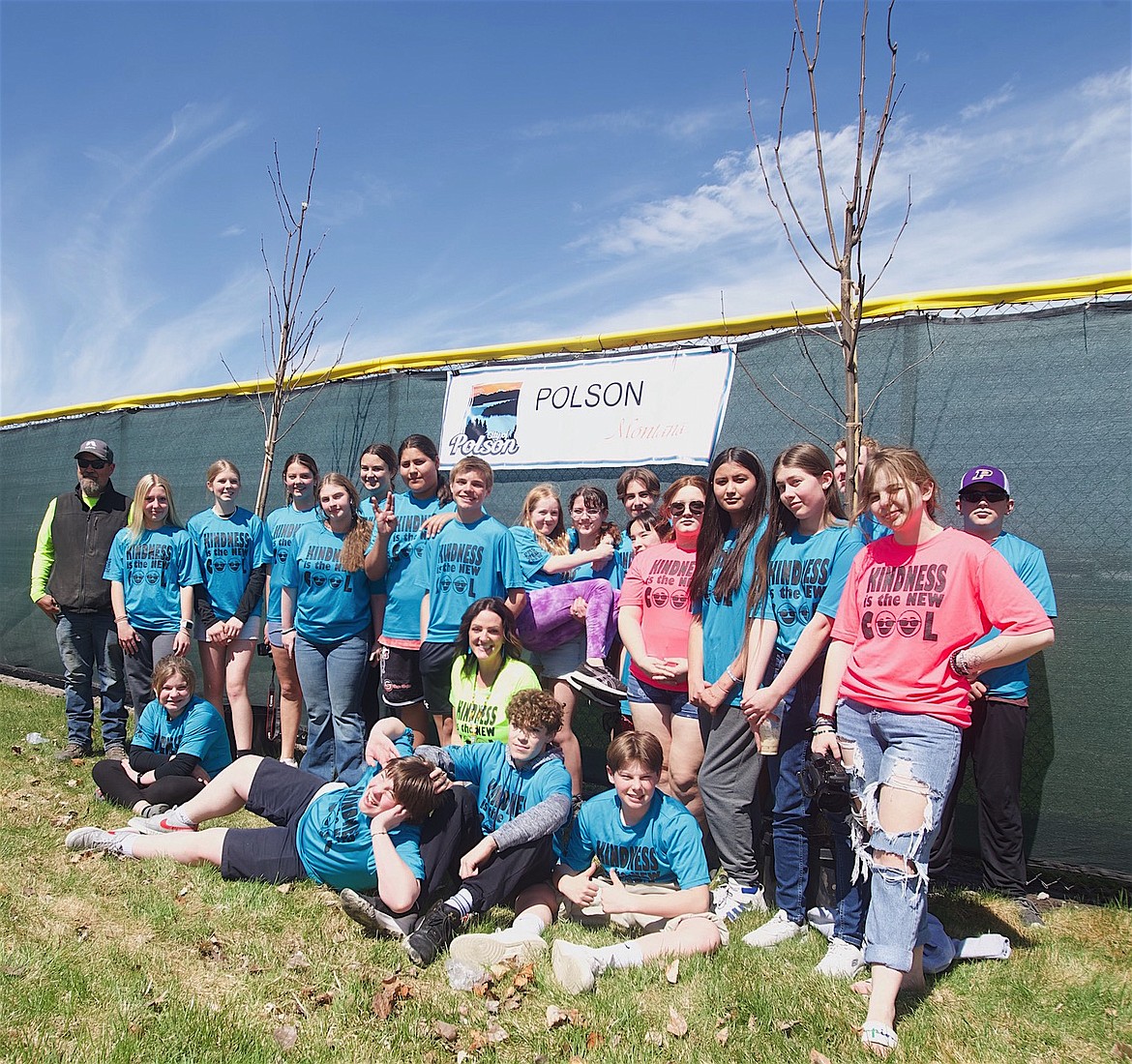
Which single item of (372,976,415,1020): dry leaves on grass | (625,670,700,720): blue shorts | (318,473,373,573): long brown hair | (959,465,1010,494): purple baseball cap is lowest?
Result: (372,976,415,1020): dry leaves on grass

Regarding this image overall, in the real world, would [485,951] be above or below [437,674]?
below

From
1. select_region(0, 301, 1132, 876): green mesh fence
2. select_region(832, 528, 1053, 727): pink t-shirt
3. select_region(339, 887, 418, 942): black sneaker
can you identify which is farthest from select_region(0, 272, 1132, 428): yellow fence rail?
select_region(339, 887, 418, 942): black sneaker

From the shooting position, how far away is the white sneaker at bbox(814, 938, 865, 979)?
3.21m

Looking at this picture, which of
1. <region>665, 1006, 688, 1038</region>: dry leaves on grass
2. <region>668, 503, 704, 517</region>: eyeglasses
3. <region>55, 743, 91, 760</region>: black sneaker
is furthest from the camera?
<region>55, 743, 91, 760</region>: black sneaker

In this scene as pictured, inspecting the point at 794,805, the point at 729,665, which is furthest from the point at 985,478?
the point at 794,805

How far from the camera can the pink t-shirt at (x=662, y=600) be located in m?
4.16

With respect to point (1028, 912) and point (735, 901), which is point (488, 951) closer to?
point (735, 901)

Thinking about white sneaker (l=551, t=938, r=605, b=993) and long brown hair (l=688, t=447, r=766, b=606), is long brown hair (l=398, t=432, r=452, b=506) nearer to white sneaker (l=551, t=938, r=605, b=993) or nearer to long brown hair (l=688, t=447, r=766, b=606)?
long brown hair (l=688, t=447, r=766, b=606)

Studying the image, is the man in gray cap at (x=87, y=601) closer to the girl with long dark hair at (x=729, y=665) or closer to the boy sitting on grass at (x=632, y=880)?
the boy sitting on grass at (x=632, y=880)

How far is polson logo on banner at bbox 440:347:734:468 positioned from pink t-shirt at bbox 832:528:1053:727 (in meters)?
2.05

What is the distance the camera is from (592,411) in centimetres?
550

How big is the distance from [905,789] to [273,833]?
2.72 meters

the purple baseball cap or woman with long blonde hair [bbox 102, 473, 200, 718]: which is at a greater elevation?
the purple baseball cap

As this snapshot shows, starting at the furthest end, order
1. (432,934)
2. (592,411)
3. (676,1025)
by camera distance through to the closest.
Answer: (592,411) < (432,934) < (676,1025)
